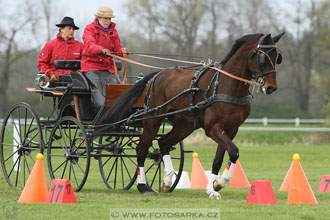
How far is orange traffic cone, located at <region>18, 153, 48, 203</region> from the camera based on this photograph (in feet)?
25.4

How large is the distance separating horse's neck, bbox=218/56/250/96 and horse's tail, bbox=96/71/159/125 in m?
1.56

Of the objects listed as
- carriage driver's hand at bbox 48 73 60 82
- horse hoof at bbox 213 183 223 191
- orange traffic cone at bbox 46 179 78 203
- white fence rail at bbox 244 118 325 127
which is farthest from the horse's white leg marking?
white fence rail at bbox 244 118 325 127

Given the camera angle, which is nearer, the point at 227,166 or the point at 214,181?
the point at 227,166

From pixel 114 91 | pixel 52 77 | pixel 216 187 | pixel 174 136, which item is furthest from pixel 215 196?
pixel 52 77

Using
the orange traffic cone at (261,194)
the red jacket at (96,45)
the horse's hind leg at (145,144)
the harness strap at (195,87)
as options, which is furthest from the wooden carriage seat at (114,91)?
the orange traffic cone at (261,194)

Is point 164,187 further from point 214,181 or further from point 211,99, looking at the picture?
point 211,99

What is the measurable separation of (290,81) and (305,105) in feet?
7.81

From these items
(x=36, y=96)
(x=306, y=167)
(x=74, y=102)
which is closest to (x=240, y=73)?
(x=74, y=102)

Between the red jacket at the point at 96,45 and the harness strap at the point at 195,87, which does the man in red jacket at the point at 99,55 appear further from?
the harness strap at the point at 195,87

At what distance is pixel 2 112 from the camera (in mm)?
32875

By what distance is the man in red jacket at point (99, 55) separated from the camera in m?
9.79

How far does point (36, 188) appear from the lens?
781 cm

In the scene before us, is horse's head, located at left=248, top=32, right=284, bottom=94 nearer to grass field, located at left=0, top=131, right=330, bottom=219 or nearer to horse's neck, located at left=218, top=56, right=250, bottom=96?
horse's neck, located at left=218, top=56, right=250, bottom=96

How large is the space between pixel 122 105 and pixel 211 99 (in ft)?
5.37
